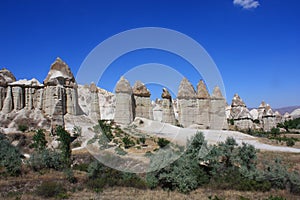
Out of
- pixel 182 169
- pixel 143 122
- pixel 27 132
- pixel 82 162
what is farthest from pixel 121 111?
pixel 182 169

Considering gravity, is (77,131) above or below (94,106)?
below

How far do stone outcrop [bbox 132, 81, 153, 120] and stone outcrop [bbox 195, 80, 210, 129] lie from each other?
22.2ft

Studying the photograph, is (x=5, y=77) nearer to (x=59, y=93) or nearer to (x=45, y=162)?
(x=59, y=93)

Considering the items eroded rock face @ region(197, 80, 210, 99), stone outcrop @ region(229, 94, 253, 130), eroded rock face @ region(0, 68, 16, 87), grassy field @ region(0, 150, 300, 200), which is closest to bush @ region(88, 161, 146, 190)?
grassy field @ region(0, 150, 300, 200)

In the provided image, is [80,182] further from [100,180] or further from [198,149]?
[198,149]

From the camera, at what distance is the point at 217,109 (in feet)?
→ 131

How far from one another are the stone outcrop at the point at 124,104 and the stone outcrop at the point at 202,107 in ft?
30.7

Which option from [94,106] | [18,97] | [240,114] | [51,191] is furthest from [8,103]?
[240,114]

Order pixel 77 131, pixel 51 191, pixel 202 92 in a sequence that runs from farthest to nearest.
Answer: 1. pixel 202 92
2. pixel 77 131
3. pixel 51 191

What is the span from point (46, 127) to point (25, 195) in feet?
74.5

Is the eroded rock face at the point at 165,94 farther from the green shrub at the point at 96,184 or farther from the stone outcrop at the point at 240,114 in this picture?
the green shrub at the point at 96,184

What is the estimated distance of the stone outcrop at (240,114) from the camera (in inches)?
1770

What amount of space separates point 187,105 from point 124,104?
354 inches

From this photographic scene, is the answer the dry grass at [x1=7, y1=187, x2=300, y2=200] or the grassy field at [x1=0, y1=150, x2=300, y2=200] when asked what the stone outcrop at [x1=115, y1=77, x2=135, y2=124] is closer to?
the grassy field at [x1=0, y1=150, x2=300, y2=200]
